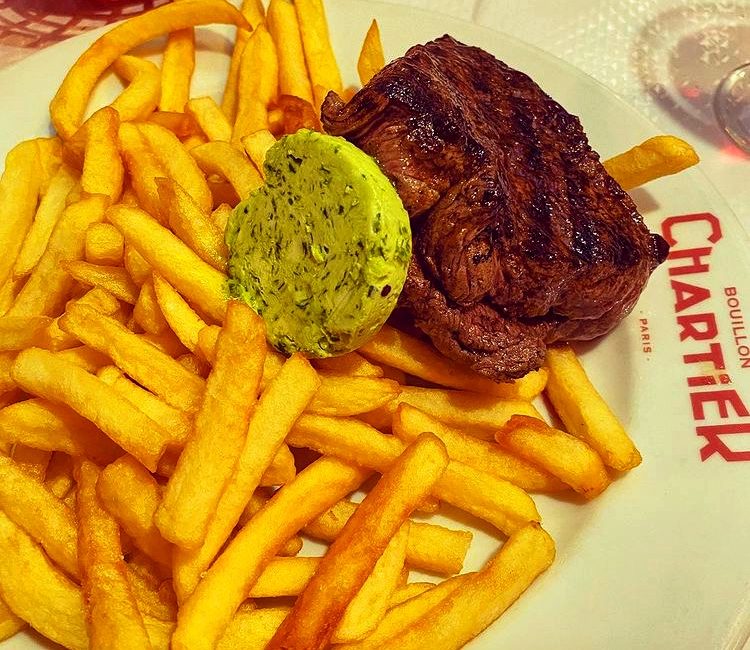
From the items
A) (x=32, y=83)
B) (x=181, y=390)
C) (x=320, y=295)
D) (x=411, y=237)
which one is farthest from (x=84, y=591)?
(x=32, y=83)

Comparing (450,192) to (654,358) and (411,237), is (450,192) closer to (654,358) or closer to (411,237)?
(411,237)

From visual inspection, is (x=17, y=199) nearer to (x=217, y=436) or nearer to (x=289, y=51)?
(x=289, y=51)

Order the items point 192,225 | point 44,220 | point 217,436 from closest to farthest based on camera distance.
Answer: point 217,436 < point 192,225 < point 44,220

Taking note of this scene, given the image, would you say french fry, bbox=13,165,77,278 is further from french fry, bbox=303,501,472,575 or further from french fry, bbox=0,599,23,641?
french fry, bbox=303,501,472,575

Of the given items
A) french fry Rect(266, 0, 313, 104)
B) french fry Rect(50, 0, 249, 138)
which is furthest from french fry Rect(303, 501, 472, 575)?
french fry Rect(50, 0, 249, 138)

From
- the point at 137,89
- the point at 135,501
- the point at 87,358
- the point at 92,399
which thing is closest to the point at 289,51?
the point at 137,89

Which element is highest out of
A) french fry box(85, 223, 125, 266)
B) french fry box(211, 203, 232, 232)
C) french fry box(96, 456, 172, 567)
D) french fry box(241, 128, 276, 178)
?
french fry box(241, 128, 276, 178)
